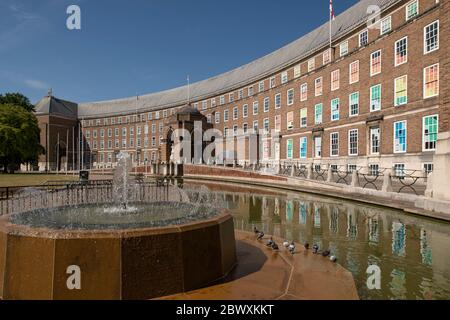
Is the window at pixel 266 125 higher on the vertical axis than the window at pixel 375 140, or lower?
higher

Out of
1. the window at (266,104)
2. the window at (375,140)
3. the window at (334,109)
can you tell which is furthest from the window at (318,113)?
the window at (266,104)

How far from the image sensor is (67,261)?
405 centimetres

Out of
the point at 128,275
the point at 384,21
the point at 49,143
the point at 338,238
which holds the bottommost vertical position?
the point at 338,238

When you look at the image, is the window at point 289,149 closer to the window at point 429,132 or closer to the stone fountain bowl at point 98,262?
the window at point 429,132

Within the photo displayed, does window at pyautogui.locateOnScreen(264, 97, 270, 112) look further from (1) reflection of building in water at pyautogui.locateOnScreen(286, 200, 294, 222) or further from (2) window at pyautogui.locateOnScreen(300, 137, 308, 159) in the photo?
(1) reflection of building in water at pyautogui.locateOnScreen(286, 200, 294, 222)

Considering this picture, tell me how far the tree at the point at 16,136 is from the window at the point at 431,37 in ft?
177

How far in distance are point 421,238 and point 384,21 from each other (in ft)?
92.0

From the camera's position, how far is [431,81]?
2375 centimetres

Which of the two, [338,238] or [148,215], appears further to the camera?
[338,238]

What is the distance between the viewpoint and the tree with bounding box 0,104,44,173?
45594 millimetres

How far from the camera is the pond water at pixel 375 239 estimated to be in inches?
228

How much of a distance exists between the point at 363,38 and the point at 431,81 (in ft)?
37.8
